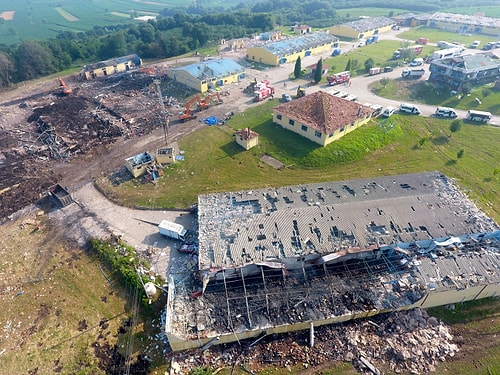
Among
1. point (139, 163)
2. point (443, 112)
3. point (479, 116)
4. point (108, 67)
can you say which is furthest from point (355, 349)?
point (108, 67)

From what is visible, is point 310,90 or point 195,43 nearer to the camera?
point 310,90

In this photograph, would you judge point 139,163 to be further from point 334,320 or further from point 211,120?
point 334,320

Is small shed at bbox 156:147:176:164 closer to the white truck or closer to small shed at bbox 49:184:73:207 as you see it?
small shed at bbox 49:184:73:207

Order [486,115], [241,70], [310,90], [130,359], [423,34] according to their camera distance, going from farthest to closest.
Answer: [423,34]
[241,70]
[310,90]
[486,115]
[130,359]

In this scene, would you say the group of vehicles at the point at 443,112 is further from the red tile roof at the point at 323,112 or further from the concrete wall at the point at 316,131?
the red tile roof at the point at 323,112

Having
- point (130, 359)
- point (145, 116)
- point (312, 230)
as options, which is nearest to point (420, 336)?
point (312, 230)

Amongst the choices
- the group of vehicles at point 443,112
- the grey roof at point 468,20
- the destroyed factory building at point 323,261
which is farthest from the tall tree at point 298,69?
the grey roof at point 468,20

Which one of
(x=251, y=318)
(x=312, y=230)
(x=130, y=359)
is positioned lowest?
(x=130, y=359)

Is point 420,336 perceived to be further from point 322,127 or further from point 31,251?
point 31,251
